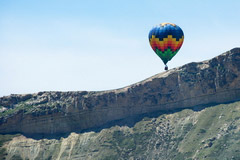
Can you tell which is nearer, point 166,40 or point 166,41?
point 166,41

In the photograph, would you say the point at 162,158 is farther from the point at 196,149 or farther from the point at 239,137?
the point at 239,137

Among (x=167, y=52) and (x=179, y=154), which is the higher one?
(x=167, y=52)

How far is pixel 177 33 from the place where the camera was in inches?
7844

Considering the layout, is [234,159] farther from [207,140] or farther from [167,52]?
[167,52]

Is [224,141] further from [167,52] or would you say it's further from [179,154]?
[167,52]

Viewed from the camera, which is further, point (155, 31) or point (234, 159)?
point (155, 31)

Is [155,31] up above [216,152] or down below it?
above

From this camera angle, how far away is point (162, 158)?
199750mm

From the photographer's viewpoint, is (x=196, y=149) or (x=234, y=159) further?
(x=196, y=149)

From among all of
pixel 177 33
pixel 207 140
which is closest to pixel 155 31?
pixel 177 33

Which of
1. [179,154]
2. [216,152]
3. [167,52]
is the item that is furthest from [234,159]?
[167,52]

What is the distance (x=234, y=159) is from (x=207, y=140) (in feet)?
60.8

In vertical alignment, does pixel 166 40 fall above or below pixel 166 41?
above

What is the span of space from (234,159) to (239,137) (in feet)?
47.0
